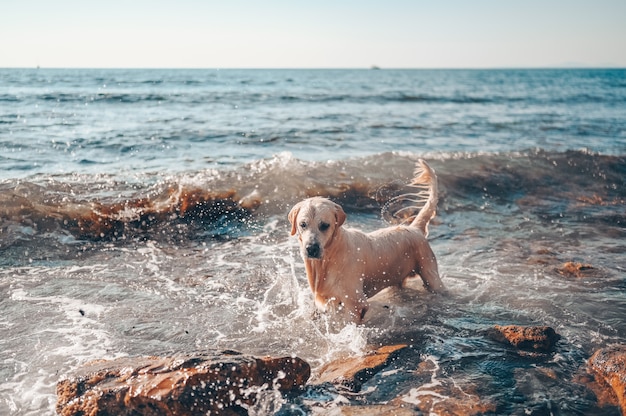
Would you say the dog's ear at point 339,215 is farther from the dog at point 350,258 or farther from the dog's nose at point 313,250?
the dog's nose at point 313,250

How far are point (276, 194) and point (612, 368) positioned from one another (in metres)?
8.17

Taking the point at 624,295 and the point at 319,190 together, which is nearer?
the point at 624,295

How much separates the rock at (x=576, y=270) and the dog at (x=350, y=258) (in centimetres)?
210

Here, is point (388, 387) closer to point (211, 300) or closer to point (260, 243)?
point (211, 300)

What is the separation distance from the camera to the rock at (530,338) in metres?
5.32

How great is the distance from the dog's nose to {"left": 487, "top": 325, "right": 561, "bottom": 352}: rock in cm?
211

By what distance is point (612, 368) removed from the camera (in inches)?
187

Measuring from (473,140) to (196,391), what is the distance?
63.2 ft

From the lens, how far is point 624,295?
6879 mm

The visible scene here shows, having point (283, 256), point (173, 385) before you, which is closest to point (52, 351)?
point (173, 385)

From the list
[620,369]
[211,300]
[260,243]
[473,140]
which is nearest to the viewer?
[620,369]

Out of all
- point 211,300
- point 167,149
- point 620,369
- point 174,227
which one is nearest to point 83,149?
point 167,149

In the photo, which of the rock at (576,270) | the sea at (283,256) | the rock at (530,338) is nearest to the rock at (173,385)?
the sea at (283,256)

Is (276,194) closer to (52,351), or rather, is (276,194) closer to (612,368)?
(52,351)
